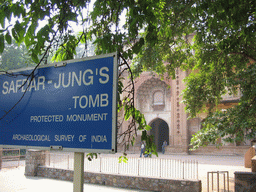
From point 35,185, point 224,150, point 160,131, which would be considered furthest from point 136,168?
point 160,131

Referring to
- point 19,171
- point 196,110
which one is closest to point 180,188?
point 196,110

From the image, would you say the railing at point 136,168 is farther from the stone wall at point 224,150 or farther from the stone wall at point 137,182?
the stone wall at point 224,150

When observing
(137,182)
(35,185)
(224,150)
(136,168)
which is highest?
(136,168)

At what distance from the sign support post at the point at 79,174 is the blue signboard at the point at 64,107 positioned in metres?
0.07

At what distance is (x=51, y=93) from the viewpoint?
1.48 metres

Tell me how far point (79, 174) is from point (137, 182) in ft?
30.5

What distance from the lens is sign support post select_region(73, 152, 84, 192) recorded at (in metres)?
1.36

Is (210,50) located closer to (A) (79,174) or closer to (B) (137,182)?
(B) (137,182)

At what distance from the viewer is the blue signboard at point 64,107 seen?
52.0 inches

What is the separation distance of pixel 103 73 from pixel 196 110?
361 inches

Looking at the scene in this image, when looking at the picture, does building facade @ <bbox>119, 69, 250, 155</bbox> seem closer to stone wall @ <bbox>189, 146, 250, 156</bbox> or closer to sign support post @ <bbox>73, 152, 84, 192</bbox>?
stone wall @ <bbox>189, 146, 250, 156</bbox>

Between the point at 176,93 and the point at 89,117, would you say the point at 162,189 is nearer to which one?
the point at 89,117

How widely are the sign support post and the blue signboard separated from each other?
0.23 ft

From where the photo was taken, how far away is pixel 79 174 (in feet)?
4.53
